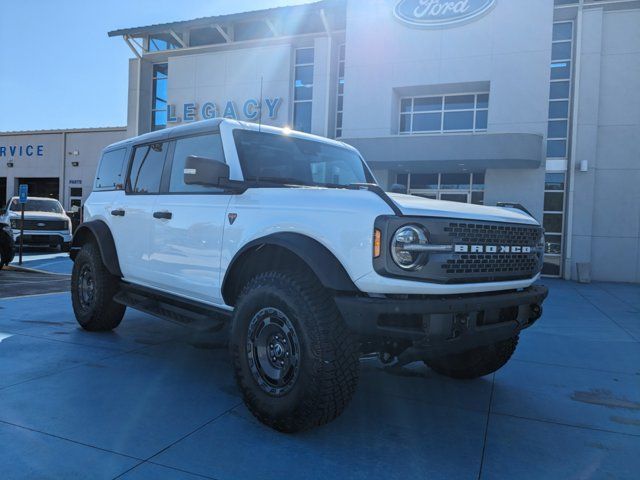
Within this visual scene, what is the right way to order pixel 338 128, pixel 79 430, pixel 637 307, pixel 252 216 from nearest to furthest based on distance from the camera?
pixel 79 430
pixel 252 216
pixel 637 307
pixel 338 128

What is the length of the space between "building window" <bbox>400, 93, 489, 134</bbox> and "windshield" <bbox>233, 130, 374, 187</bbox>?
525 inches

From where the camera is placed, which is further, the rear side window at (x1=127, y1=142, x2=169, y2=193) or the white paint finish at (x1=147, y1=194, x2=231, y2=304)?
the rear side window at (x1=127, y1=142, x2=169, y2=193)

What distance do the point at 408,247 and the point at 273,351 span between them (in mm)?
1126

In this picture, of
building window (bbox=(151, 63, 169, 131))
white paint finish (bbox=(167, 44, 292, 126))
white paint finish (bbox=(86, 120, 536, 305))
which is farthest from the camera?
building window (bbox=(151, 63, 169, 131))

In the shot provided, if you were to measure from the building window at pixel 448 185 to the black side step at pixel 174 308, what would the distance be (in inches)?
525

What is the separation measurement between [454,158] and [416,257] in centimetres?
1256

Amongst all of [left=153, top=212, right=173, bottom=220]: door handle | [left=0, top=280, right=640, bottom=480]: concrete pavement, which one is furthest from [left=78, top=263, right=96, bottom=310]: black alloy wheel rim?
[left=153, top=212, right=173, bottom=220]: door handle

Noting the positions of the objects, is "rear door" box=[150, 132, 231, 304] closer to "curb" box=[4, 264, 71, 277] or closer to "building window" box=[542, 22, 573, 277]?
"curb" box=[4, 264, 71, 277]

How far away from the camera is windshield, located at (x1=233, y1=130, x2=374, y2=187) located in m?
3.95

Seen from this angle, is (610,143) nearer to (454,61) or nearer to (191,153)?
(454,61)

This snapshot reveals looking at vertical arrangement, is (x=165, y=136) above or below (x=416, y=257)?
above

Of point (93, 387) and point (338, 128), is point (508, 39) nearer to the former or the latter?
point (338, 128)

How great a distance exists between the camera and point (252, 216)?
348 centimetres

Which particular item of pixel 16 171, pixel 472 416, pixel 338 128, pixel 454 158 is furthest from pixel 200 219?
pixel 16 171
